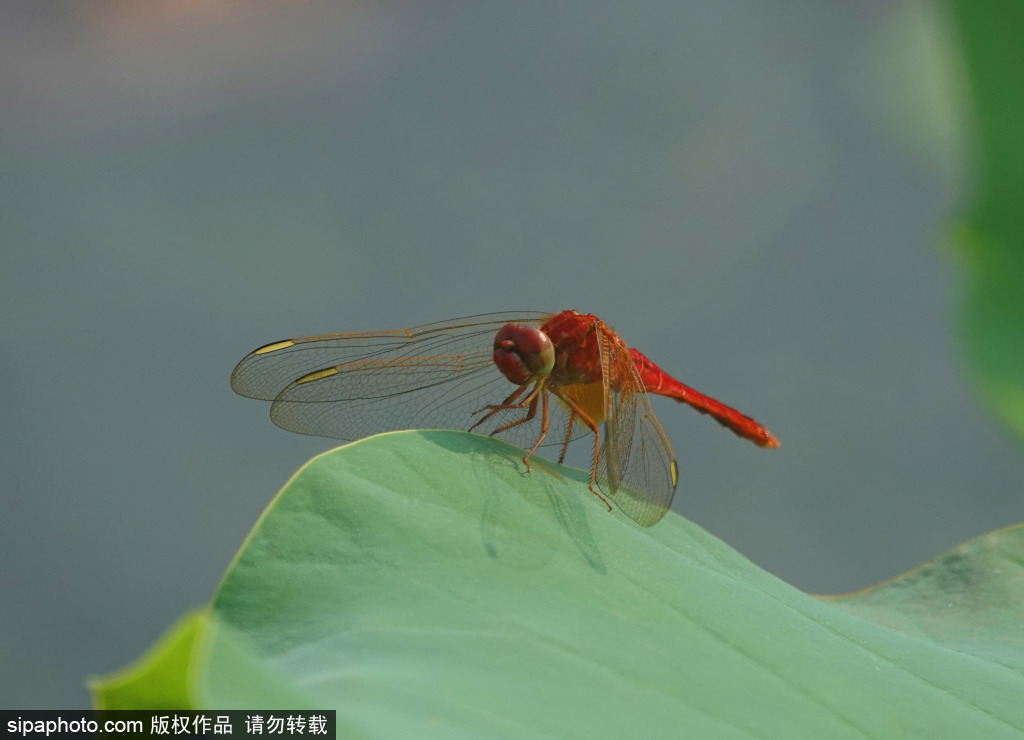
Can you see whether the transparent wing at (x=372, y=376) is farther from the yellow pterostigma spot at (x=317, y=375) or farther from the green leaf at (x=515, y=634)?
the green leaf at (x=515, y=634)

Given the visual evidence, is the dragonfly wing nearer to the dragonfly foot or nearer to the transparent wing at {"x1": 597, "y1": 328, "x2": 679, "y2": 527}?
the transparent wing at {"x1": 597, "y1": 328, "x2": 679, "y2": 527}

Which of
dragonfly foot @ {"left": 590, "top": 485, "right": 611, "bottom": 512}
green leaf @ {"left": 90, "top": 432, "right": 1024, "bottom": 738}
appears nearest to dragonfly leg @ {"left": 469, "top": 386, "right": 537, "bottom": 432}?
→ dragonfly foot @ {"left": 590, "top": 485, "right": 611, "bottom": 512}

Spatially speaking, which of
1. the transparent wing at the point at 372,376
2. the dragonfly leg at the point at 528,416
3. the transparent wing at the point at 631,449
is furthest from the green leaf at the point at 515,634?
the transparent wing at the point at 372,376

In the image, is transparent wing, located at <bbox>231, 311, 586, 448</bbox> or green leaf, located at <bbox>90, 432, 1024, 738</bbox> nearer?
green leaf, located at <bbox>90, 432, 1024, 738</bbox>

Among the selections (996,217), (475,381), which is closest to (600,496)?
(475,381)

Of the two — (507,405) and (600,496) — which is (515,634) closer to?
(600,496)

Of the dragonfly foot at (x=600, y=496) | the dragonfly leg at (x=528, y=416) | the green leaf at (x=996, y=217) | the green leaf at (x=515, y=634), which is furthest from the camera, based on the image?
the dragonfly leg at (x=528, y=416)

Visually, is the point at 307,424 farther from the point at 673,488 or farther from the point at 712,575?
the point at 712,575

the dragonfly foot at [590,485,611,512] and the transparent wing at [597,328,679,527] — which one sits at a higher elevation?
the transparent wing at [597,328,679,527]
